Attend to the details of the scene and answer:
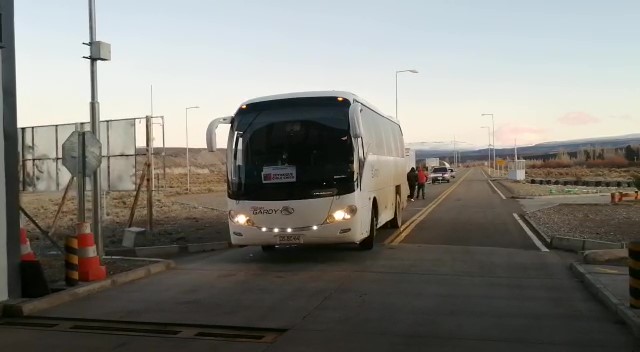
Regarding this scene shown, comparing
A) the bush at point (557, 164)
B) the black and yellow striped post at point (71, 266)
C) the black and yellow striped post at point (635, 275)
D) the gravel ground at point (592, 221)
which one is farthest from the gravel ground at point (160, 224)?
the bush at point (557, 164)

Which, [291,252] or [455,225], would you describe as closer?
[291,252]

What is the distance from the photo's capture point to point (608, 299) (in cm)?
803

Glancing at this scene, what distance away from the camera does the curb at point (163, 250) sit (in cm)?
1397

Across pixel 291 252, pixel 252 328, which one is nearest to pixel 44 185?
pixel 291 252

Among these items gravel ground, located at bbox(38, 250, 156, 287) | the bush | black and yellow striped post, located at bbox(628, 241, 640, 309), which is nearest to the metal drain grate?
gravel ground, located at bbox(38, 250, 156, 287)

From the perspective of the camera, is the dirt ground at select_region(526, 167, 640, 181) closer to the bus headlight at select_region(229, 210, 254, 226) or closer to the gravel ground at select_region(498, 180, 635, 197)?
the gravel ground at select_region(498, 180, 635, 197)

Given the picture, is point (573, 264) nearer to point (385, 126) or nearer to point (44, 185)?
point (385, 126)

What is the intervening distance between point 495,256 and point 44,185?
14.3 m

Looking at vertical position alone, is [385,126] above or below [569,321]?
above

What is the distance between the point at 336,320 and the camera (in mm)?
7344

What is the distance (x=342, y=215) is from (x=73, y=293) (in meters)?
4.82

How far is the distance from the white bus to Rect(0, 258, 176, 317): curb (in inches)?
69.9

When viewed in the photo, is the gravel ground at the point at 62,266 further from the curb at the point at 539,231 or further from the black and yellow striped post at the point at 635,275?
the curb at the point at 539,231

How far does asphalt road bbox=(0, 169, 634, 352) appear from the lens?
648cm
